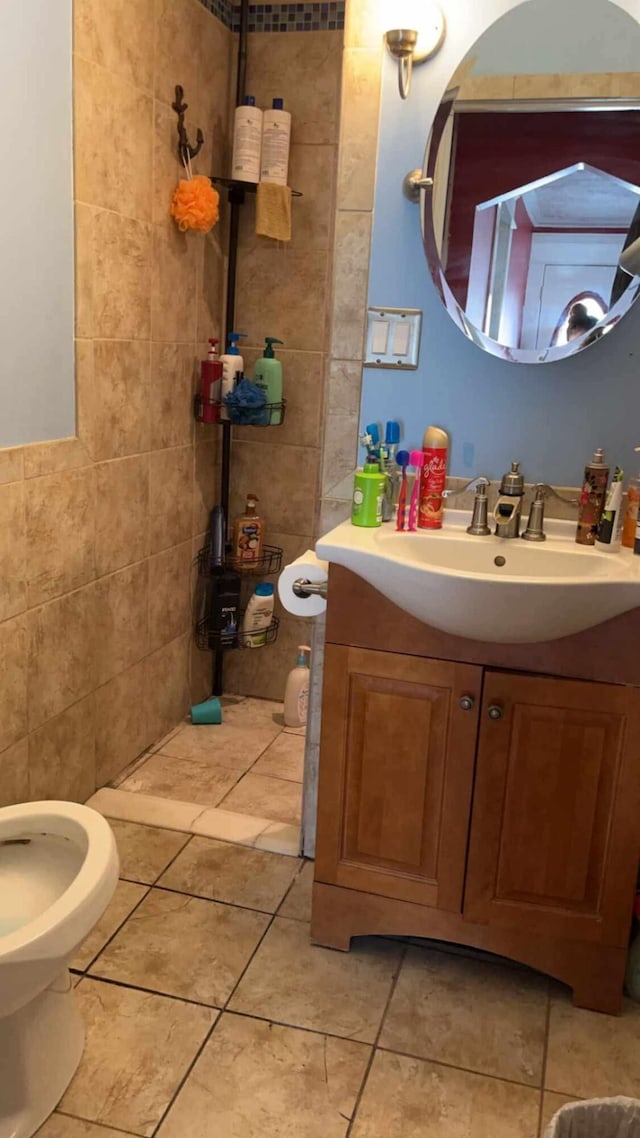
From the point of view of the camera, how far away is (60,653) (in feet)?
7.16

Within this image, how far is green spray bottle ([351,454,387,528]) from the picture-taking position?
185cm

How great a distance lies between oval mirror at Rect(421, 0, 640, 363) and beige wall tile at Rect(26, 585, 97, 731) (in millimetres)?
1131

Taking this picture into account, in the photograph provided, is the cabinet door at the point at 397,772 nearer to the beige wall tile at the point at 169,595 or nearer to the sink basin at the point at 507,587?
the sink basin at the point at 507,587

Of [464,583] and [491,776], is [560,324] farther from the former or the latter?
[491,776]

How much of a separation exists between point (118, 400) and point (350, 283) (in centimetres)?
71

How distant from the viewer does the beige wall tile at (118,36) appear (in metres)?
2.01

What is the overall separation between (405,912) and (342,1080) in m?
0.36

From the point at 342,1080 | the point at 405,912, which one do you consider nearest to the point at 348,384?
the point at 405,912

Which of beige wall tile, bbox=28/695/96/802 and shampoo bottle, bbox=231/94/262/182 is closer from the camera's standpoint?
beige wall tile, bbox=28/695/96/802

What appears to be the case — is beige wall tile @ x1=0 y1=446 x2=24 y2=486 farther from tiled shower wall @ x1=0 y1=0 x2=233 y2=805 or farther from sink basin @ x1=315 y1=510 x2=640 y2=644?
sink basin @ x1=315 y1=510 x2=640 y2=644

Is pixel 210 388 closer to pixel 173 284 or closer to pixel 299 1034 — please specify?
pixel 173 284

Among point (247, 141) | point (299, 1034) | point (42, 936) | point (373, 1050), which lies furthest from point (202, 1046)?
point (247, 141)

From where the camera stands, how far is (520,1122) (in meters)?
1.51

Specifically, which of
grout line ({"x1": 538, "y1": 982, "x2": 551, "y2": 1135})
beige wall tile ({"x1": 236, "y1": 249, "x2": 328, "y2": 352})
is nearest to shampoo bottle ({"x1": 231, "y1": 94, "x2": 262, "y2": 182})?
beige wall tile ({"x1": 236, "y1": 249, "x2": 328, "y2": 352})
